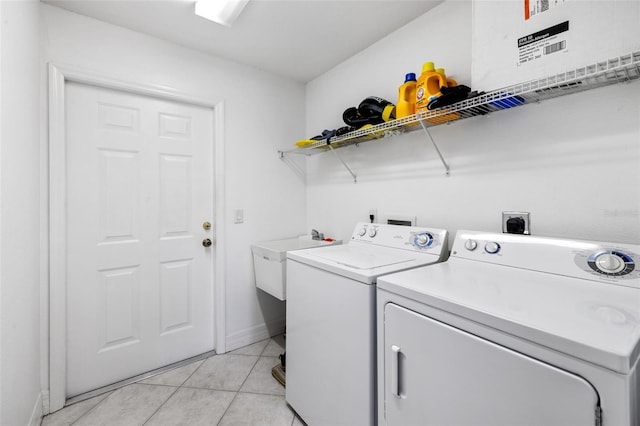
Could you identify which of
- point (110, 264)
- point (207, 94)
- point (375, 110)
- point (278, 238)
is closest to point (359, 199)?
point (375, 110)

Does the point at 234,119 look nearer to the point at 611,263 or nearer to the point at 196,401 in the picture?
the point at 196,401

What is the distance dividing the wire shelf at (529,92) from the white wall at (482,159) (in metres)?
0.06

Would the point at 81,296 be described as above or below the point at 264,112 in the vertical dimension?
below

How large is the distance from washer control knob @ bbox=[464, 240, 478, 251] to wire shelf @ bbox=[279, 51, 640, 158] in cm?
63

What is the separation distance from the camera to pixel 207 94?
7.21 ft

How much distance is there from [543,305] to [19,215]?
6.76 feet

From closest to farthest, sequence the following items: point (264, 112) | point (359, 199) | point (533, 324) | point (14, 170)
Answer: point (533, 324) < point (14, 170) < point (359, 199) < point (264, 112)

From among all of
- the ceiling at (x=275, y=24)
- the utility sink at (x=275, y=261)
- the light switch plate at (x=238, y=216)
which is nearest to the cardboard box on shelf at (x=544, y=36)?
the ceiling at (x=275, y=24)

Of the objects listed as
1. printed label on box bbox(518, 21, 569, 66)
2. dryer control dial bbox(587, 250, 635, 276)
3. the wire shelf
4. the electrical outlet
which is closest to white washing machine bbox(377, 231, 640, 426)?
dryer control dial bbox(587, 250, 635, 276)

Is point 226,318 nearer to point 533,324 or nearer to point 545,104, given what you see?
point 533,324

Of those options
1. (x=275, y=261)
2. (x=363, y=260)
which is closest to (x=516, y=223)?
(x=363, y=260)

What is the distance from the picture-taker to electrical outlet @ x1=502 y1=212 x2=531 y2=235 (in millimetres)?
1307

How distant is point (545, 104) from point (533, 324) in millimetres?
1079

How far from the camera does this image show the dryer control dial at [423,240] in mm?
1516
